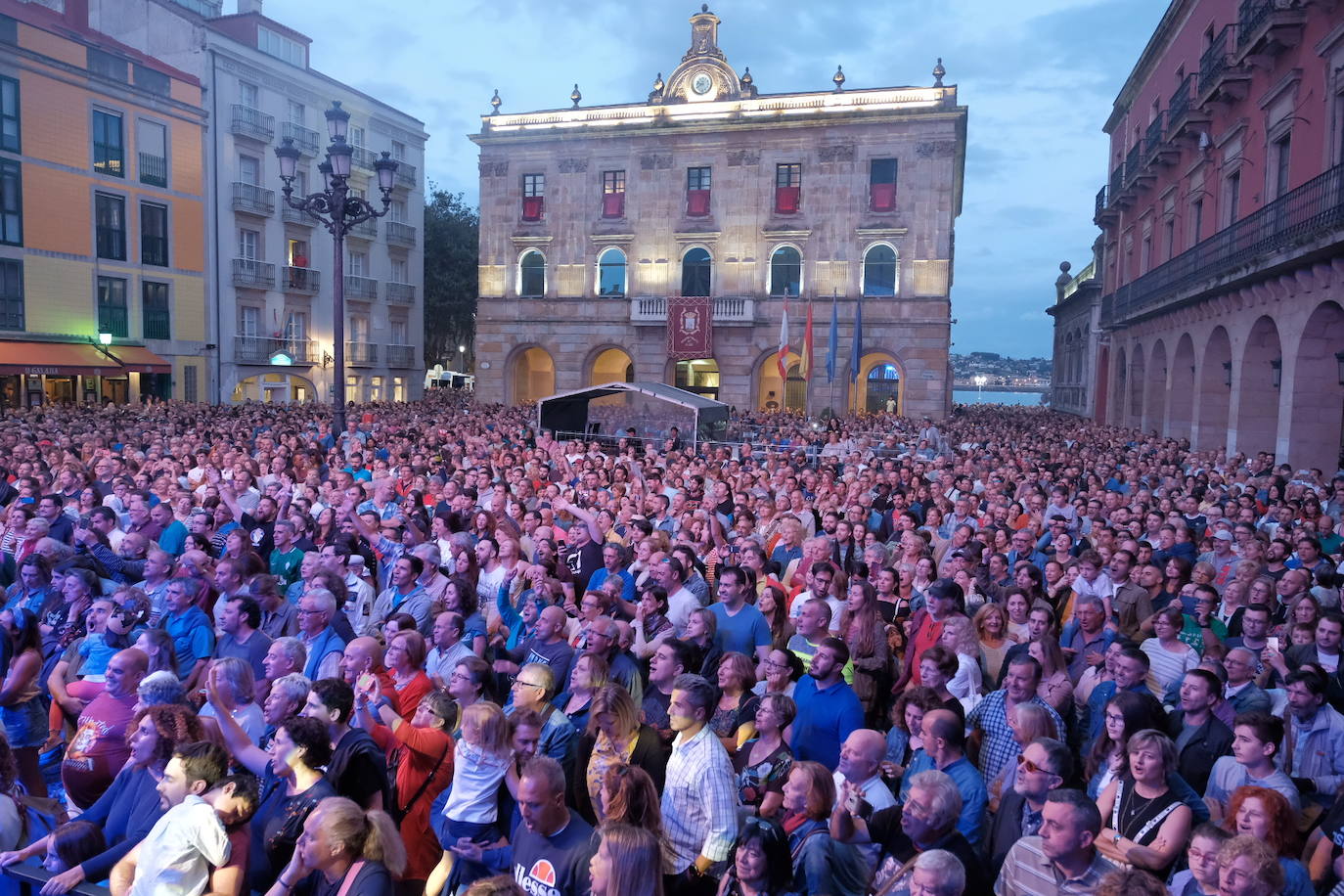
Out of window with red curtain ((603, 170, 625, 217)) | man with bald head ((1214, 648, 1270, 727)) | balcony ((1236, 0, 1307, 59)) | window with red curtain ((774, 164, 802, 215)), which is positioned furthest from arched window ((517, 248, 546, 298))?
man with bald head ((1214, 648, 1270, 727))

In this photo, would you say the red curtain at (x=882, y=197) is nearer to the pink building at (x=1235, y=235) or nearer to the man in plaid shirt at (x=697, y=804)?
the pink building at (x=1235, y=235)

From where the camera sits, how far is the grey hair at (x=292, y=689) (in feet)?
15.7

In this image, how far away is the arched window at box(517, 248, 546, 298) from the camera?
128ft

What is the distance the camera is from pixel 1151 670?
5.95 meters

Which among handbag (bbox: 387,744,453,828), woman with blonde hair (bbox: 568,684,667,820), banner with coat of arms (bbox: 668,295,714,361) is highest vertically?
banner with coat of arms (bbox: 668,295,714,361)

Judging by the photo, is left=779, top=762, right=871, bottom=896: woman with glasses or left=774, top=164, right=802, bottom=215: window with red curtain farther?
left=774, top=164, right=802, bottom=215: window with red curtain

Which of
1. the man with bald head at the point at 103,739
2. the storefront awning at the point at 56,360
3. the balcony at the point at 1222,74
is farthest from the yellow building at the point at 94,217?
the balcony at the point at 1222,74

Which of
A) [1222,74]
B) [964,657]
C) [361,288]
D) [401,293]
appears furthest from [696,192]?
[964,657]

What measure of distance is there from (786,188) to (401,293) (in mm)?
17881

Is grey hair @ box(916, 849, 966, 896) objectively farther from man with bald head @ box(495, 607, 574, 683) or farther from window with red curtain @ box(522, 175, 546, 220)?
window with red curtain @ box(522, 175, 546, 220)

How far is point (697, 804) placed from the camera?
4.18m

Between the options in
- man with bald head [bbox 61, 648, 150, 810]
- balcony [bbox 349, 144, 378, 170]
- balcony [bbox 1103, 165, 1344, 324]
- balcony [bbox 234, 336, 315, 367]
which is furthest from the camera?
balcony [bbox 349, 144, 378, 170]

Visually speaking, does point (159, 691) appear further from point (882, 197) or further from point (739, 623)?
point (882, 197)

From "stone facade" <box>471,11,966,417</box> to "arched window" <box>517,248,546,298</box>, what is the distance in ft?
0.29
